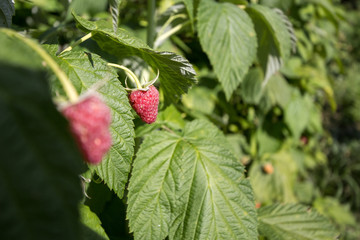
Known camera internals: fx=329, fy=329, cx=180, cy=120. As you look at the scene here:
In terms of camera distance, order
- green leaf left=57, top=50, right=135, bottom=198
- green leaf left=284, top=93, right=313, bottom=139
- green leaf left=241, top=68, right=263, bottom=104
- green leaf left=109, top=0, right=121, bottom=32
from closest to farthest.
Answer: green leaf left=57, top=50, right=135, bottom=198 < green leaf left=109, top=0, right=121, bottom=32 < green leaf left=241, top=68, right=263, bottom=104 < green leaf left=284, top=93, right=313, bottom=139

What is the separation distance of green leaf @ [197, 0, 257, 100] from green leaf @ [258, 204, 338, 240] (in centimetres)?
56

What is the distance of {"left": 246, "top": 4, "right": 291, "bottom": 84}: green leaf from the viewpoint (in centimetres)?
136

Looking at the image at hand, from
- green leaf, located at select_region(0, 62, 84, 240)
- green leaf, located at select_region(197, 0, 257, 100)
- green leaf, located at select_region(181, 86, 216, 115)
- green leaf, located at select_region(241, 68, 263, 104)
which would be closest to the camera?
green leaf, located at select_region(0, 62, 84, 240)

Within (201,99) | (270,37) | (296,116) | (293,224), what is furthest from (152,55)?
(296,116)

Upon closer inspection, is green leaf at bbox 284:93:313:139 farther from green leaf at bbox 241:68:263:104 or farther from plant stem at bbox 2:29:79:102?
plant stem at bbox 2:29:79:102

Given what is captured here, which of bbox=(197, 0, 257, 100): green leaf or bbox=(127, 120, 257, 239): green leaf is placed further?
bbox=(197, 0, 257, 100): green leaf

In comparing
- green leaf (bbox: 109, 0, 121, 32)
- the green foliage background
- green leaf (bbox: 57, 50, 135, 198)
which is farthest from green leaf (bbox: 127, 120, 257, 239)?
green leaf (bbox: 109, 0, 121, 32)

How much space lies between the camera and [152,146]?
103 centimetres

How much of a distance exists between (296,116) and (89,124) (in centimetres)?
230

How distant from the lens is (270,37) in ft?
4.88

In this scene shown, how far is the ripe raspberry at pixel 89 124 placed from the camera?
415mm

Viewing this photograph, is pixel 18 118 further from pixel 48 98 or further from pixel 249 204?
pixel 249 204

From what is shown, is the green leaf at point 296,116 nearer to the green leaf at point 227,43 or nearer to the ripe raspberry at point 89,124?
the green leaf at point 227,43

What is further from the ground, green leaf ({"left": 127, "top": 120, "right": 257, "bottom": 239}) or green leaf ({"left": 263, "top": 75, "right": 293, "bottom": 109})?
green leaf ({"left": 127, "top": 120, "right": 257, "bottom": 239})
